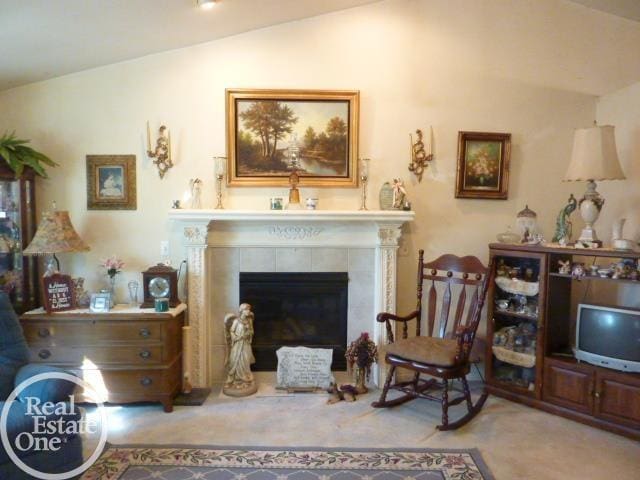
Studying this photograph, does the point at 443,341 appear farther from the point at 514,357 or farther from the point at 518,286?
the point at 518,286

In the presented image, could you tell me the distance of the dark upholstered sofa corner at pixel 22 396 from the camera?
201 cm

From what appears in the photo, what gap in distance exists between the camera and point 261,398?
11.2 feet

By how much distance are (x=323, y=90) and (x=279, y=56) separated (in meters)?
0.44

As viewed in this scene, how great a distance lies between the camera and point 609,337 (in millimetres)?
3020

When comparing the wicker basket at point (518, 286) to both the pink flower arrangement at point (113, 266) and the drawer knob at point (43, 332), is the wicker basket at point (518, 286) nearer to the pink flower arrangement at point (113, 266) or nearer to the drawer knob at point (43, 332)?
the pink flower arrangement at point (113, 266)

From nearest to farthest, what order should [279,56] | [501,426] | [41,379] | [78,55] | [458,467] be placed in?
[41,379] < [458,467] < [501,426] < [78,55] < [279,56]

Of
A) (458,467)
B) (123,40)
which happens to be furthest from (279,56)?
(458,467)

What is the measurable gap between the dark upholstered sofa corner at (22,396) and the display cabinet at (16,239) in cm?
102

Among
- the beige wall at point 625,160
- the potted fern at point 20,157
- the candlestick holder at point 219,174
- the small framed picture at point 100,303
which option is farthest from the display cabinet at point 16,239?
the beige wall at point 625,160

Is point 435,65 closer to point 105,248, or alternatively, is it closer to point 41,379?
point 105,248

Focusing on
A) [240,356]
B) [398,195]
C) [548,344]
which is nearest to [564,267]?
[548,344]

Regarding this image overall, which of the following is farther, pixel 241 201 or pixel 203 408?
pixel 241 201

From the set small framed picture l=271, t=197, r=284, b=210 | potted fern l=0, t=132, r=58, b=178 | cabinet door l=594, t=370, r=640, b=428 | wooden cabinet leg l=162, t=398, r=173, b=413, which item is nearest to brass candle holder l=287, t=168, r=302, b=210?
small framed picture l=271, t=197, r=284, b=210

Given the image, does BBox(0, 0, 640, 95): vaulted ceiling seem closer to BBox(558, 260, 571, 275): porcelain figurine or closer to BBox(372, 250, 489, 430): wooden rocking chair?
BBox(558, 260, 571, 275): porcelain figurine
